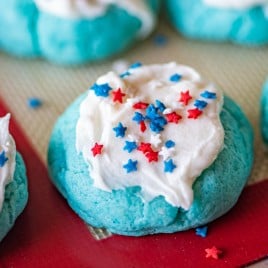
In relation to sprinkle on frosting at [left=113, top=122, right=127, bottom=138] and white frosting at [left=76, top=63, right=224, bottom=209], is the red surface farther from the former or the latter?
sprinkle on frosting at [left=113, top=122, right=127, bottom=138]

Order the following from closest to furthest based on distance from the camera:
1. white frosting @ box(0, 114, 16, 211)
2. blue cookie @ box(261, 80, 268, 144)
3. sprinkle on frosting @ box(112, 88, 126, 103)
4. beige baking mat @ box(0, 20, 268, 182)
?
white frosting @ box(0, 114, 16, 211)
sprinkle on frosting @ box(112, 88, 126, 103)
blue cookie @ box(261, 80, 268, 144)
beige baking mat @ box(0, 20, 268, 182)

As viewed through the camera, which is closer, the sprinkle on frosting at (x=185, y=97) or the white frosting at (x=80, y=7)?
the sprinkle on frosting at (x=185, y=97)

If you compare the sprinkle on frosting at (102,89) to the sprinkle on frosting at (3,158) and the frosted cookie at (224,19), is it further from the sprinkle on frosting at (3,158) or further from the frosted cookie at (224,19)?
the frosted cookie at (224,19)

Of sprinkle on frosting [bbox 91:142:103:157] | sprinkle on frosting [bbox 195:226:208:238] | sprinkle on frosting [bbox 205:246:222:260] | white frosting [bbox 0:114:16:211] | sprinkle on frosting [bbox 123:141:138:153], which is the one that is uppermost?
white frosting [bbox 0:114:16:211]

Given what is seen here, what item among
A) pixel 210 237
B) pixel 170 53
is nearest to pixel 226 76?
pixel 170 53

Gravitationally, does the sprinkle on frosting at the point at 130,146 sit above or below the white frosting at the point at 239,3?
above

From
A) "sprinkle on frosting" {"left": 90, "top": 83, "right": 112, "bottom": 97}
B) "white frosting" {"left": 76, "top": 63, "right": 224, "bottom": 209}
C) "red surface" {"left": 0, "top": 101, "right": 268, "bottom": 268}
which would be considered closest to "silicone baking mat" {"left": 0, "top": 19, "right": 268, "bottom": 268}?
"red surface" {"left": 0, "top": 101, "right": 268, "bottom": 268}

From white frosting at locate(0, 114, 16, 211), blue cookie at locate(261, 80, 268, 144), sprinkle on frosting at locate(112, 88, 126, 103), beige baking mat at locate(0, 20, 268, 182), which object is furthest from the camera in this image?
beige baking mat at locate(0, 20, 268, 182)

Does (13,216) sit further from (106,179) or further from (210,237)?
(210,237)

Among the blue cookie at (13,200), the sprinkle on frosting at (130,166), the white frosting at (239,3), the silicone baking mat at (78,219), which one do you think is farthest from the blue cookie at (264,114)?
the blue cookie at (13,200)
